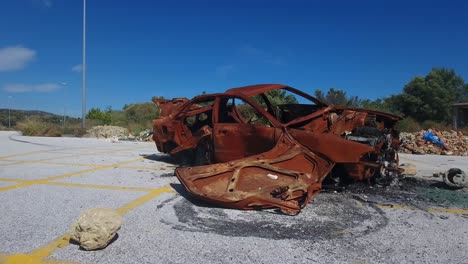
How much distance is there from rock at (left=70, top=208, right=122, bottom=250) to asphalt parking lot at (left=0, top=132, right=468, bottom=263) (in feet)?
0.25

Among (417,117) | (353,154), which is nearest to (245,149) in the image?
(353,154)

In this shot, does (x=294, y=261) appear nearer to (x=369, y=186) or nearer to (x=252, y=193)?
(x=252, y=193)

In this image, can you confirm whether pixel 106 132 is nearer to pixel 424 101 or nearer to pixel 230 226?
Result: pixel 230 226

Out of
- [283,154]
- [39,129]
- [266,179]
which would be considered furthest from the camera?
[39,129]

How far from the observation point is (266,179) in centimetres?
456

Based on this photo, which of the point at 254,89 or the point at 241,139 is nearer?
the point at 241,139

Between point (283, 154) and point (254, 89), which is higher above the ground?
point (254, 89)

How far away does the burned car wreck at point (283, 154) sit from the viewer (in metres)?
4.41

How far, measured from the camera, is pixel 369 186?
571 centimetres

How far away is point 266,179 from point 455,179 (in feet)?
11.7

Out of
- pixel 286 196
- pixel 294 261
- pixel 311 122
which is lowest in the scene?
pixel 294 261

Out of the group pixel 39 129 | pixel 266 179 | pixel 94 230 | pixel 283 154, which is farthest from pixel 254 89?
pixel 39 129

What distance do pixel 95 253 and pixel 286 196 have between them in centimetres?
220

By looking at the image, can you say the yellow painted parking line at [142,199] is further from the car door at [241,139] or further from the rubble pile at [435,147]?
the rubble pile at [435,147]
